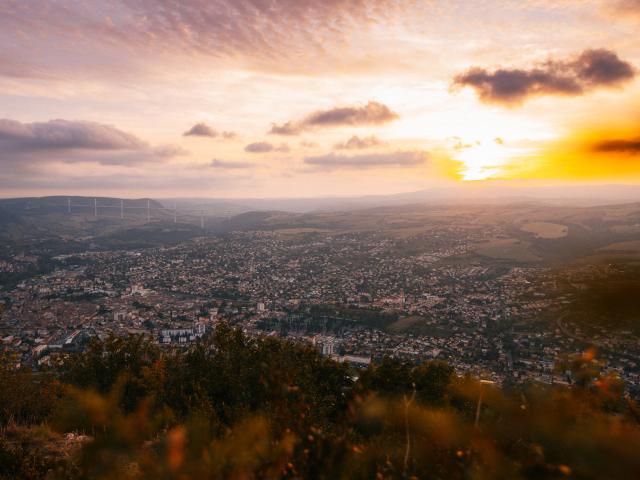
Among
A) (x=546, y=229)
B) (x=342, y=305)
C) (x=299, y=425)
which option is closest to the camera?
(x=299, y=425)

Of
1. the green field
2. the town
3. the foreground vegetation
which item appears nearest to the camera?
the foreground vegetation

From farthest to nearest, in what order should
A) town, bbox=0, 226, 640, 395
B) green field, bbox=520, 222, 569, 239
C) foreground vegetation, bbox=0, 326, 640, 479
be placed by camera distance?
green field, bbox=520, 222, 569, 239, town, bbox=0, 226, 640, 395, foreground vegetation, bbox=0, 326, 640, 479

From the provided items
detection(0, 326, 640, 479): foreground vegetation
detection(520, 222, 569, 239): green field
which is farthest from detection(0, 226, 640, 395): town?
detection(520, 222, 569, 239): green field

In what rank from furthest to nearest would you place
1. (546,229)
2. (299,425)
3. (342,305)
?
(546,229) → (342,305) → (299,425)

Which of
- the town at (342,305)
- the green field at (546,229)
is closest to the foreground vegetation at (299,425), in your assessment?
the town at (342,305)

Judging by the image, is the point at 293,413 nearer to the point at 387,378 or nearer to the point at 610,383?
the point at 610,383

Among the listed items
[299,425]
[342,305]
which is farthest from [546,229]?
[299,425]

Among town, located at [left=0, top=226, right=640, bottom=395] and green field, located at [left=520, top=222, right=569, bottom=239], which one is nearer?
town, located at [left=0, top=226, right=640, bottom=395]

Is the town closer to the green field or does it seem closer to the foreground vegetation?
the foreground vegetation

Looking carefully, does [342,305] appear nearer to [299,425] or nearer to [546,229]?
[299,425]

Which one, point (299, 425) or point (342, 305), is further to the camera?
point (342, 305)
